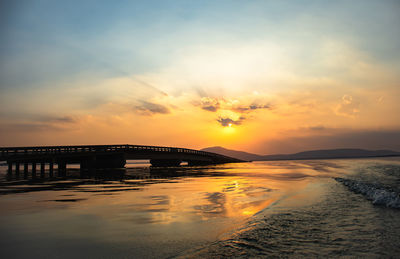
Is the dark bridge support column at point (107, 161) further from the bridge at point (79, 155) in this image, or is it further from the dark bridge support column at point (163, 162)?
the dark bridge support column at point (163, 162)

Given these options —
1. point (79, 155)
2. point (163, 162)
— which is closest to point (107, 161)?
point (79, 155)

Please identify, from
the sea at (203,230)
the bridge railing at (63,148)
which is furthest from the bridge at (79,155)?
the sea at (203,230)

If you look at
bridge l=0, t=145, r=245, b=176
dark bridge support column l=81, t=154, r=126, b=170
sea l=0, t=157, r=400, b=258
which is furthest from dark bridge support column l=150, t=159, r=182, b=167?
sea l=0, t=157, r=400, b=258

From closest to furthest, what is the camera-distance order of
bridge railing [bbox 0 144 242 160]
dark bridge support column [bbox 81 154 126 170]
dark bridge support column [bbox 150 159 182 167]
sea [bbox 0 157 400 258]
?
sea [bbox 0 157 400 258] → bridge railing [bbox 0 144 242 160] → dark bridge support column [bbox 81 154 126 170] → dark bridge support column [bbox 150 159 182 167]

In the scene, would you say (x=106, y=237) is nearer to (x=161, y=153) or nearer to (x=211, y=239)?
(x=211, y=239)

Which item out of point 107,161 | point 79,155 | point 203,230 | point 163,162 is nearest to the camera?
point 203,230

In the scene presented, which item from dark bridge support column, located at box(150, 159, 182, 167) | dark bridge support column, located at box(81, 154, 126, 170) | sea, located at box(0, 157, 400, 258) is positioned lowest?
dark bridge support column, located at box(150, 159, 182, 167)

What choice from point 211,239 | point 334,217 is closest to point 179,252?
point 211,239

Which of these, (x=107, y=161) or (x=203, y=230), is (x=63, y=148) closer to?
(x=107, y=161)

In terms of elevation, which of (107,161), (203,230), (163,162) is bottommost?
(163,162)

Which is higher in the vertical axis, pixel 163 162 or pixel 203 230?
pixel 203 230

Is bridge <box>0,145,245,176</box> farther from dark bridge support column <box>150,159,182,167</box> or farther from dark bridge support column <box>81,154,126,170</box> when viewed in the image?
dark bridge support column <box>150,159,182,167</box>

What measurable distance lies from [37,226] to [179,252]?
411 centimetres

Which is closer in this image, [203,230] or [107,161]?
[203,230]
